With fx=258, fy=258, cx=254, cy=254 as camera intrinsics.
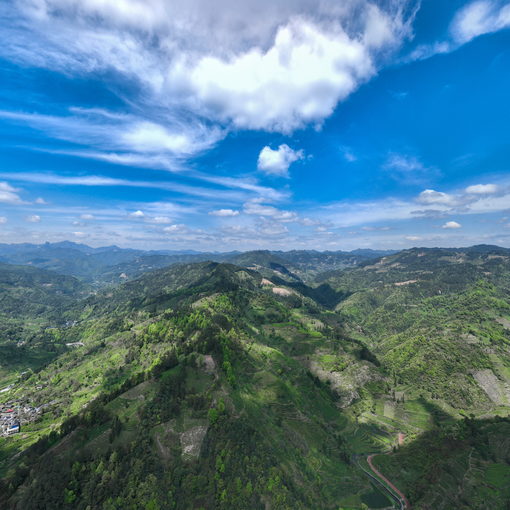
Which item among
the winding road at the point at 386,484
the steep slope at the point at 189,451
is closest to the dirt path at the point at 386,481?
the winding road at the point at 386,484

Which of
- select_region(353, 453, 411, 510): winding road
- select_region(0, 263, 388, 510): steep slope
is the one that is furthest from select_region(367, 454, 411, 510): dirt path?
select_region(0, 263, 388, 510): steep slope

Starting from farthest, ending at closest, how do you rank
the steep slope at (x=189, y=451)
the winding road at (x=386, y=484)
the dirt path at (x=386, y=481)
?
the winding road at (x=386, y=484) → the dirt path at (x=386, y=481) → the steep slope at (x=189, y=451)

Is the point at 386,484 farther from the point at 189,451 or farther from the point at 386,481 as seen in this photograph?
the point at 189,451

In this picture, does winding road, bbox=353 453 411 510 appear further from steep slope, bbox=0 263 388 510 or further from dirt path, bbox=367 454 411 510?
steep slope, bbox=0 263 388 510

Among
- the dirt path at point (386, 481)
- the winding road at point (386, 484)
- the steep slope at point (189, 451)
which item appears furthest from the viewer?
the winding road at point (386, 484)

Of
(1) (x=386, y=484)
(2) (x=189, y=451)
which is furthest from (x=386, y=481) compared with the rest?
(2) (x=189, y=451)

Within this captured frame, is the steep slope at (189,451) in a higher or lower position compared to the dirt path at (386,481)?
higher

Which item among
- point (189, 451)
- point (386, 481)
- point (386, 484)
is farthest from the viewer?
point (386, 481)

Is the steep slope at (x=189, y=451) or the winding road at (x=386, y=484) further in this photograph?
the winding road at (x=386, y=484)

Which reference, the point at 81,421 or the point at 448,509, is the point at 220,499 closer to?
the point at 81,421

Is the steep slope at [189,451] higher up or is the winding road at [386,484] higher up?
the steep slope at [189,451]

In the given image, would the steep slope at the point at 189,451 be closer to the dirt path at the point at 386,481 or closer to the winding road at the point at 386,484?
the winding road at the point at 386,484
